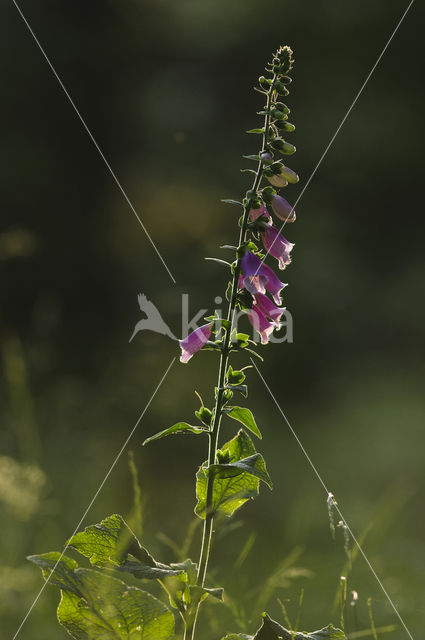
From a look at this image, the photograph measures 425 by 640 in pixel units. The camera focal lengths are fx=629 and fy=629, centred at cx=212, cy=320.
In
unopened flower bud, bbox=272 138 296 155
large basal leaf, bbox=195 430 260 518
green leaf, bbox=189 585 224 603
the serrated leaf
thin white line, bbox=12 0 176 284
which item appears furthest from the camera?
thin white line, bbox=12 0 176 284

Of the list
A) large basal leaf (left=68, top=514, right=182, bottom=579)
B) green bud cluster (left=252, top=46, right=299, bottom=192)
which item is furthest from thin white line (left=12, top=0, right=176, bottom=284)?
large basal leaf (left=68, top=514, right=182, bottom=579)

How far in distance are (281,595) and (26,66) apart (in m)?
4.24

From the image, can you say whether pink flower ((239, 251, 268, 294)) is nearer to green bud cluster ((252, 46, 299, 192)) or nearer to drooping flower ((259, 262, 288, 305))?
drooping flower ((259, 262, 288, 305))

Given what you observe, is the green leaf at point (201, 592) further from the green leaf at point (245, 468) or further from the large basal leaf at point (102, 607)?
the green leaf at point (245, 468)

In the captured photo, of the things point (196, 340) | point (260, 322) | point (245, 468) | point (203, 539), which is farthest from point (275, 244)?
point (203, 539)

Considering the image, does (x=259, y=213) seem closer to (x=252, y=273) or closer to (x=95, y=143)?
(x=252, y=273)

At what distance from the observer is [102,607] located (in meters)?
1.25

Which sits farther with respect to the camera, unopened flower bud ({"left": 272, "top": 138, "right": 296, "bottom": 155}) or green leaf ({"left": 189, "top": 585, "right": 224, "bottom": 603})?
unopened flower bud ({"left": 272, "top": 138, "right": 296, "bottom": 155})

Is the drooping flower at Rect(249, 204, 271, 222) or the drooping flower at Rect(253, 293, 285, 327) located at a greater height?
the drooping flower at Rect(249, 204, 271, 222)

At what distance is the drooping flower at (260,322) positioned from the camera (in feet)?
4.95

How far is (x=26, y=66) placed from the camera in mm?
4758

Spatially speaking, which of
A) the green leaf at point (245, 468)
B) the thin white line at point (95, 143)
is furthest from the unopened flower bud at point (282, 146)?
the thin white line at point (95, 143)

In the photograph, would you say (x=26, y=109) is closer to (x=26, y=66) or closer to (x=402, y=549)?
(x=26, y=66)

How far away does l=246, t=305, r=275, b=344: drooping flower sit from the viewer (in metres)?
1.51
